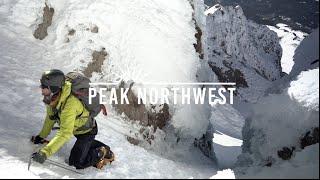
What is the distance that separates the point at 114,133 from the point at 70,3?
19.1 feet

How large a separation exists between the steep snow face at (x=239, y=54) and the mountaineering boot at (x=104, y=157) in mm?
34504

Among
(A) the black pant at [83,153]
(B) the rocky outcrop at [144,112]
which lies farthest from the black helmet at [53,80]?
(B) the rocky outcrop at [144,112]

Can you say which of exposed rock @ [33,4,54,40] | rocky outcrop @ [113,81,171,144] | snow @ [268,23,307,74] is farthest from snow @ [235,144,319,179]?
snow @ [268,23,307,74]

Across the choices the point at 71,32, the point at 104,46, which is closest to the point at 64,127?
the point at 104,46

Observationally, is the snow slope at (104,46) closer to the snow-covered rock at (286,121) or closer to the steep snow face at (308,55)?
the snow-covered rock at (286,121)

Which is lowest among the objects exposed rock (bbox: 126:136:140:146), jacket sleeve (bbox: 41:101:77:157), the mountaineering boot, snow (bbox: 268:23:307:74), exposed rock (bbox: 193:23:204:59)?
exposed rock (bbox: 126:136:140:146)

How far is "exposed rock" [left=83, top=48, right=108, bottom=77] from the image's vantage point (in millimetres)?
11258

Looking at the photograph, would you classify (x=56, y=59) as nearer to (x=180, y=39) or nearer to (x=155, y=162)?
(x=180, y=39)

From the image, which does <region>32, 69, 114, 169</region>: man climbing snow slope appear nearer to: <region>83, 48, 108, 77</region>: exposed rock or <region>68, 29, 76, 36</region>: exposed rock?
<region>83, 48, 108, 77</region>: exposed rock

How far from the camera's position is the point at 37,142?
6.94 m

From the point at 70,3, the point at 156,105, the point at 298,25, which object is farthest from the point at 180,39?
the point at 298,25

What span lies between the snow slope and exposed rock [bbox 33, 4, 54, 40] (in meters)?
0.16

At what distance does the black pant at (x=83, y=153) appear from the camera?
622 centimetres

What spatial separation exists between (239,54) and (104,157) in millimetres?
43768
